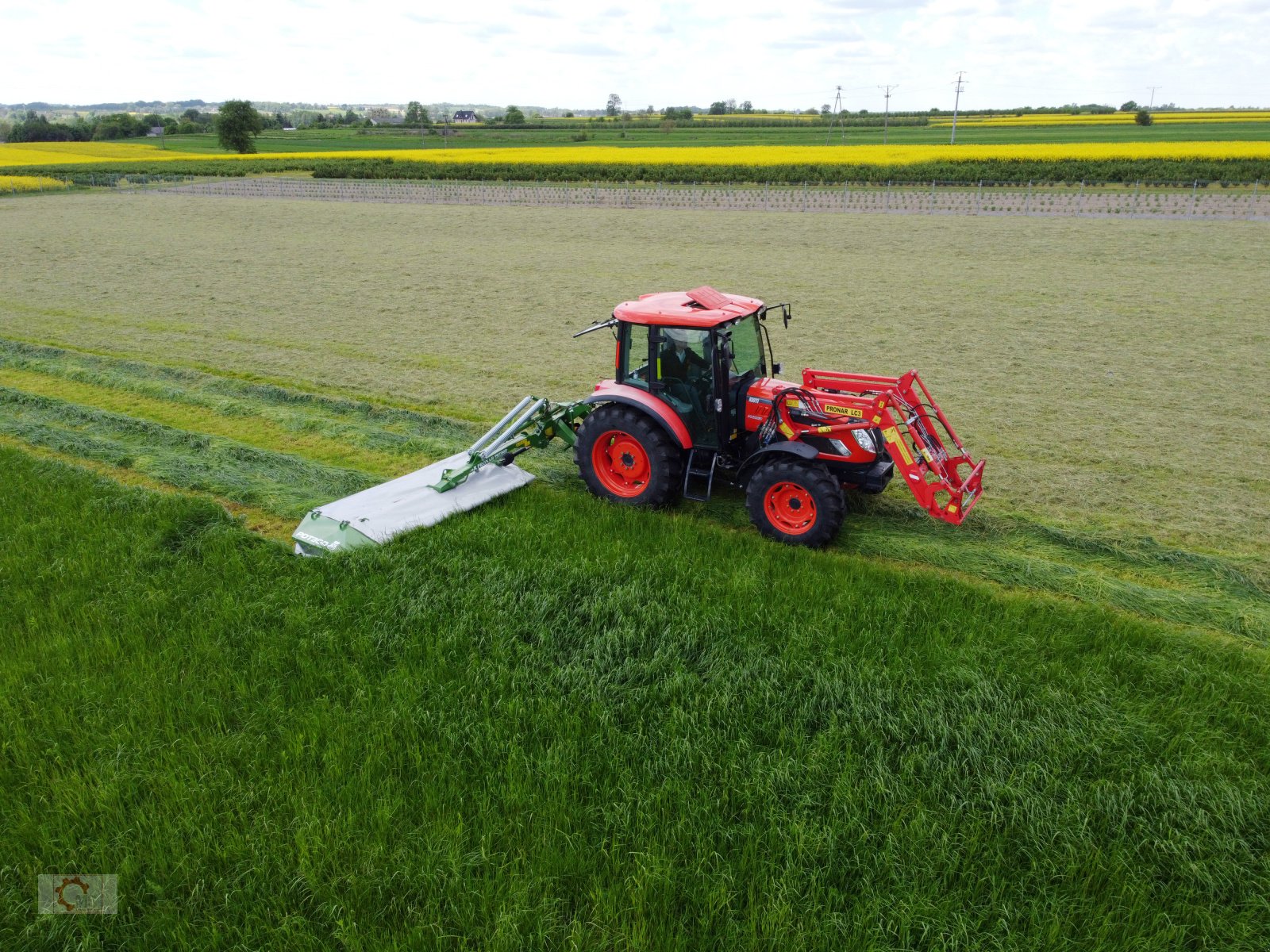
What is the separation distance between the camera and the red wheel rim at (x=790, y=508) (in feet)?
24.6

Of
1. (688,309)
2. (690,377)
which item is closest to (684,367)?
(690,377)

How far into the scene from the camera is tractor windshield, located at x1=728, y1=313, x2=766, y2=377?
8164 mm

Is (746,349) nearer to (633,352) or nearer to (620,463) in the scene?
(633,352)

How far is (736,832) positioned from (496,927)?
1.30m

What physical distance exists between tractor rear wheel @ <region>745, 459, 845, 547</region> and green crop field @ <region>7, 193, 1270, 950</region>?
32cm

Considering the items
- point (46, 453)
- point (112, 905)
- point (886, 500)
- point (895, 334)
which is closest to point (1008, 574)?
point (886, 500)

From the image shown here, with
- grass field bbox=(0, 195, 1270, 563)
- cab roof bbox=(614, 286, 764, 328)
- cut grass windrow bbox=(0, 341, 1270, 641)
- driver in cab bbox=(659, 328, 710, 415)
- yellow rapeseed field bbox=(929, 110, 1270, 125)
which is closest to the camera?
cut grass windrow bbox=(0, 341, 1270, 641)

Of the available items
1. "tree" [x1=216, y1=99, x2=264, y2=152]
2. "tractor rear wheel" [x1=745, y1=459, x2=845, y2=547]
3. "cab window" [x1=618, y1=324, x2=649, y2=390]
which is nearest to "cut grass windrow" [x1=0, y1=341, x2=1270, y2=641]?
"tractor rear wheel" [x1=745, y1=459, x2=845, y2=547]

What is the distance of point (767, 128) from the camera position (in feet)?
337

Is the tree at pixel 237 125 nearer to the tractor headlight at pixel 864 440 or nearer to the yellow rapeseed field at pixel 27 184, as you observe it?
the yellow rapeseed field at pixel 27 184

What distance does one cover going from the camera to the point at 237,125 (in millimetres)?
76062

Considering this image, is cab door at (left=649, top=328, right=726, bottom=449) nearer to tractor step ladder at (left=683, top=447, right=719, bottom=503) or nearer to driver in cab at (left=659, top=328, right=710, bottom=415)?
driver in cab at (left=659, top=328, right=710, bottom=415)

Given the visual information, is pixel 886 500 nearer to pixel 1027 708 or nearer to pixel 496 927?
pixel 1027 708

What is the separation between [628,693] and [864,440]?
140 inches
